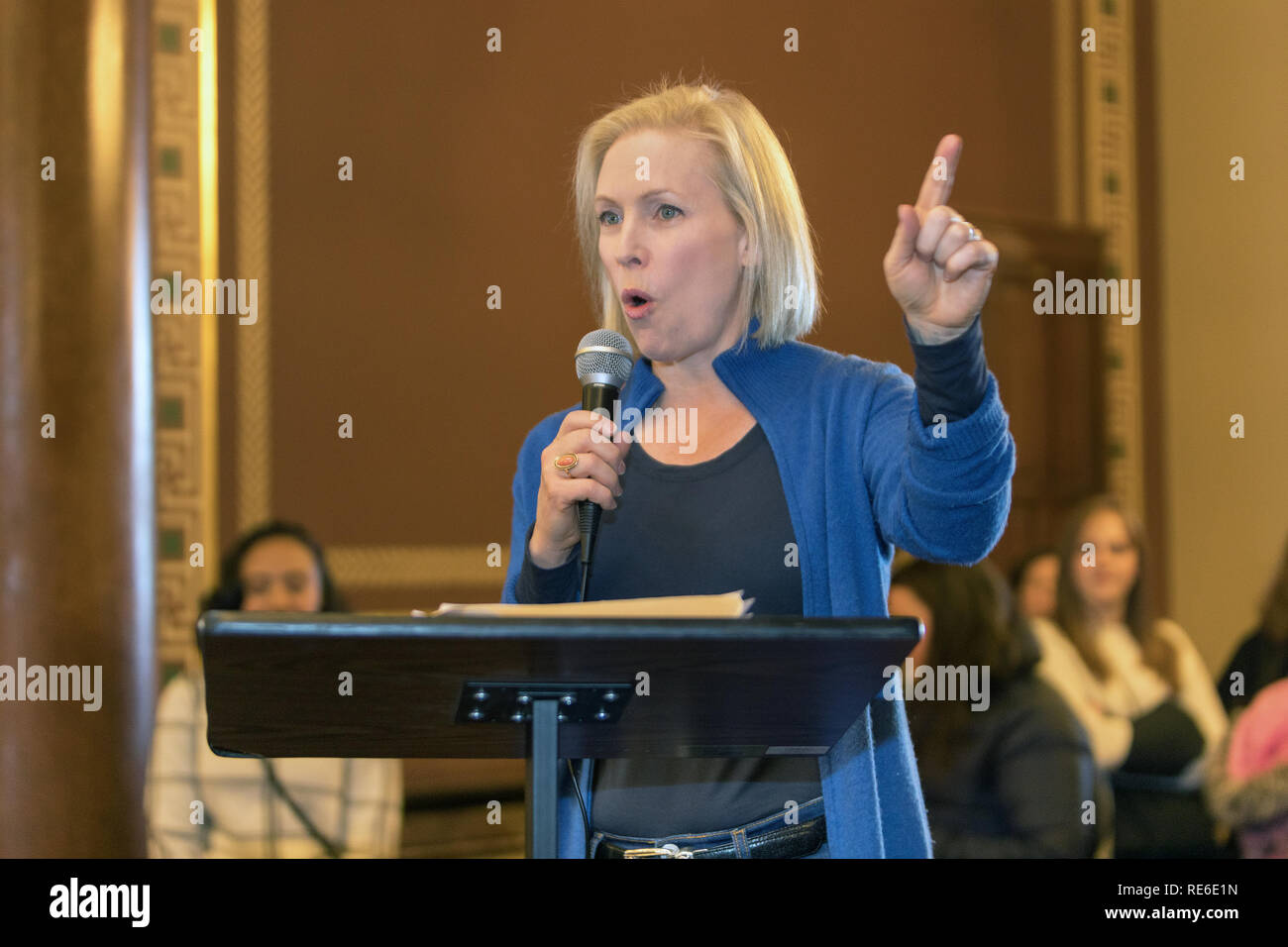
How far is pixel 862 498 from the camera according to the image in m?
1.42

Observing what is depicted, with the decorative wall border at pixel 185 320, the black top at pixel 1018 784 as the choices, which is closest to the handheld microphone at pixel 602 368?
the black top at pixel 1018 784

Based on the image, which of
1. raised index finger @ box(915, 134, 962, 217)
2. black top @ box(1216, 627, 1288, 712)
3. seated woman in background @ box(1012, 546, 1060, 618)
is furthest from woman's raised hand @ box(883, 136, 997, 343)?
seated woman in background @ box(1012, 546, 1060, 618)

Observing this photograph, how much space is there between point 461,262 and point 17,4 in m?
1.68

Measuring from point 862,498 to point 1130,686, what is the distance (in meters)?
2.51

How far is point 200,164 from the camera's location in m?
4.34

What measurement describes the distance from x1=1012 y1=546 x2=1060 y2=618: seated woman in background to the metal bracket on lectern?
3.16 metres

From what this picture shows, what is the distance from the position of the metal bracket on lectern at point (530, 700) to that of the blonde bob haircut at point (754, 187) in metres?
0.63

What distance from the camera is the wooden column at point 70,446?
10.9 feet

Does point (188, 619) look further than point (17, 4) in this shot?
Yes

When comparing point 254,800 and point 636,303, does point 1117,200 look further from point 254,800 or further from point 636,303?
point 636,303

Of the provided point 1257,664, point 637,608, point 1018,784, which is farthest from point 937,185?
point 1257,664

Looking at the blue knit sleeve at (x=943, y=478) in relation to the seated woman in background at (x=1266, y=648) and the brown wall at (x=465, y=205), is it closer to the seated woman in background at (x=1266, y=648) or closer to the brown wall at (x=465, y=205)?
the seated woman in background at (x=1266, y=648)
